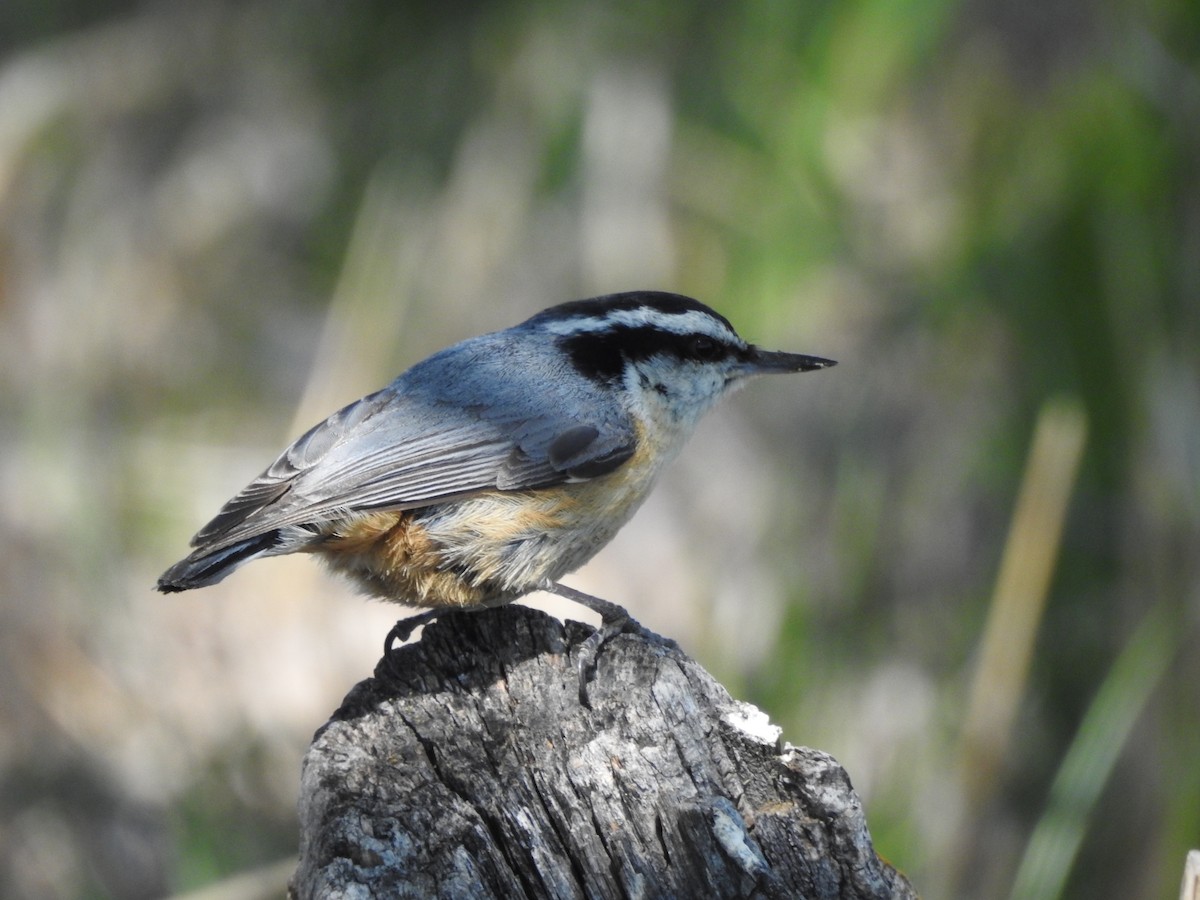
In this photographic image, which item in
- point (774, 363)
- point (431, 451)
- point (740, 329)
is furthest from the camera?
point (740, 329)

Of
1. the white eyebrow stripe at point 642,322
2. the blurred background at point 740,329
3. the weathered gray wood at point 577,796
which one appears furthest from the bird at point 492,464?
the blurred background at point 740,329

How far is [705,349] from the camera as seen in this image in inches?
130

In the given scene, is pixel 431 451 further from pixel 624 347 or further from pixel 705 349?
pixel 705 349

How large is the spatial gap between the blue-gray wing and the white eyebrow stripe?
182 mm

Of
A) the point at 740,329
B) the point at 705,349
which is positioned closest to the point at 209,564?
the point at 705,349

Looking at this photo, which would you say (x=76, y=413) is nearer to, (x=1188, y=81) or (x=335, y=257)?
(x=335, y=257)

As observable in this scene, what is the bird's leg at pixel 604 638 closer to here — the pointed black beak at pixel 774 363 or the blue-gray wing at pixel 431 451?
the blue-gray wing at pixel 431 451

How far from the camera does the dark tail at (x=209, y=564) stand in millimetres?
2584

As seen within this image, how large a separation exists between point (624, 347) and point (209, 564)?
1.15 metres

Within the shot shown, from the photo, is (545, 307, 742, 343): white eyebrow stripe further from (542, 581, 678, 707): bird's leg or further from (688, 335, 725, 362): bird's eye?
(542, 581, 678, 707): bird's leg

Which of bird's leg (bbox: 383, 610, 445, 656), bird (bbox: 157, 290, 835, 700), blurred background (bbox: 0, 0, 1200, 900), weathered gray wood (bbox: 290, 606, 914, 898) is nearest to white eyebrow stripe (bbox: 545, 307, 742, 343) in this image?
bird (bbox: 157, 290, 835, 700)

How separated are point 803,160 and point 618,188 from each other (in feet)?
3.58

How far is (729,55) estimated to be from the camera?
5.10m

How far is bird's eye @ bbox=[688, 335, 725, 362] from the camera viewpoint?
3273 mm
